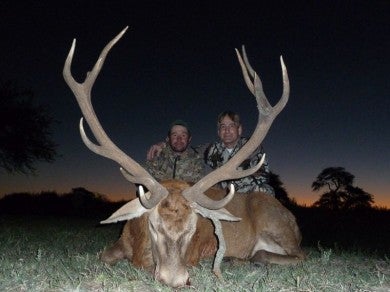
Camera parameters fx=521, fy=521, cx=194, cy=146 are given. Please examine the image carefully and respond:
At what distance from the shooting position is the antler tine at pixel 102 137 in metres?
5.46

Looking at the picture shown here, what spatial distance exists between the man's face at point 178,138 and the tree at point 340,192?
90.4 ft

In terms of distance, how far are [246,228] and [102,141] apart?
263 cm

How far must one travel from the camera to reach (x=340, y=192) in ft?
121

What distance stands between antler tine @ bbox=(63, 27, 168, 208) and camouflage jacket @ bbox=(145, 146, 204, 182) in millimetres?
3018

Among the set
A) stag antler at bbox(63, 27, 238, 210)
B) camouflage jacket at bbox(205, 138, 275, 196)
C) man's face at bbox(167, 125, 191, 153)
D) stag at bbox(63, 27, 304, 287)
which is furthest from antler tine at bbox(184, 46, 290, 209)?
man's face at bbox(167, 125, 191, 153)

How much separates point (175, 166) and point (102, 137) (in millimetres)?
3293

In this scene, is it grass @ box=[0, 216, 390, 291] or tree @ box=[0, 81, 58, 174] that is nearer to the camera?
grass @ box=[0, 216, 390, 291]

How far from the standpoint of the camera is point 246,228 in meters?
7.22

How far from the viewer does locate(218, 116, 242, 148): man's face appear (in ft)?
28.6

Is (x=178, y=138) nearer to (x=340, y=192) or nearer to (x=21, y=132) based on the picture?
(x=21, y=132)

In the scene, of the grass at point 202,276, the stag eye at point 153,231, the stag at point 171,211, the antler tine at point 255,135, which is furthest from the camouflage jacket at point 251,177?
the stag eye at point 153,231

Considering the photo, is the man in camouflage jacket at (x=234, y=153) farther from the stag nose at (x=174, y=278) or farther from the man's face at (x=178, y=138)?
the stag nose at (x=174, y=278)

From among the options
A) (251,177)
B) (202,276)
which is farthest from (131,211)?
(251,177)

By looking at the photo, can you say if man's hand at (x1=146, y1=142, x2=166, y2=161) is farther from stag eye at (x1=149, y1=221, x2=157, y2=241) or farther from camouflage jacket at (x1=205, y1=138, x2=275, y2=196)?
stag eye at (x1=149, y1=221, x2=157, y2=241)
